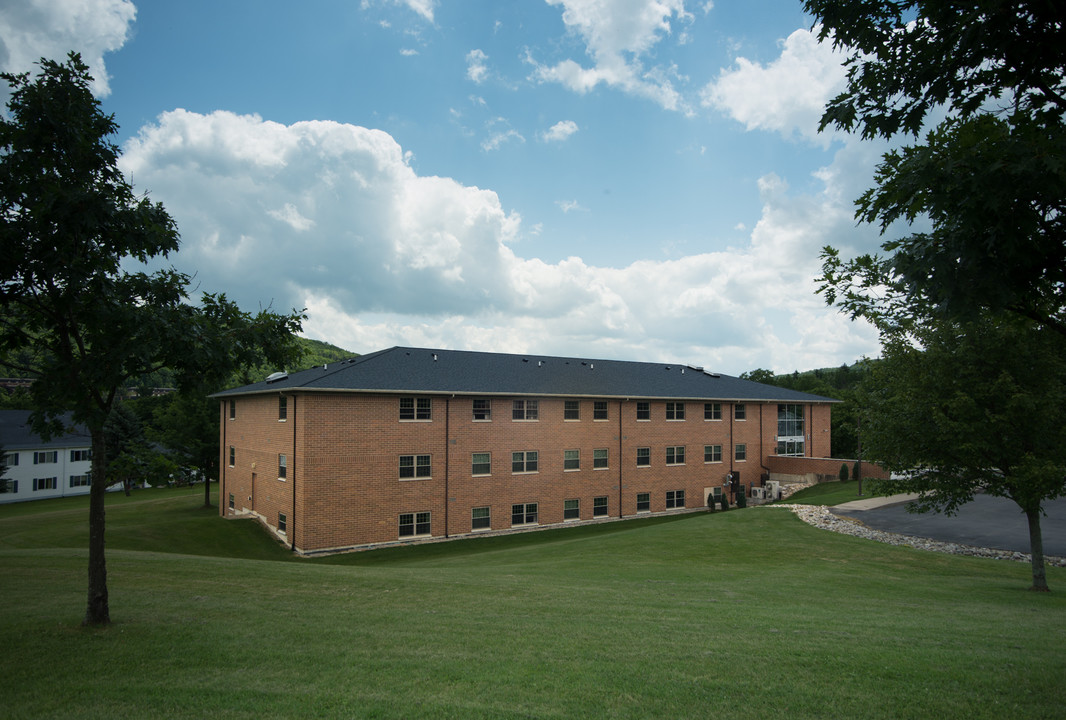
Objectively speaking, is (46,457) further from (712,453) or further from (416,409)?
(712,453)

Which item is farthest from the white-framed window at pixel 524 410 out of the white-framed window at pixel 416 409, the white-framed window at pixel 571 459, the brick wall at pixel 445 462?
the white-framed window at pixel 416 409

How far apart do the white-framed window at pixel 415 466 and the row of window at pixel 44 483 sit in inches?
2072

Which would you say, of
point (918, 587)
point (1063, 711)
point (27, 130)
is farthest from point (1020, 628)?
point (27, 130)

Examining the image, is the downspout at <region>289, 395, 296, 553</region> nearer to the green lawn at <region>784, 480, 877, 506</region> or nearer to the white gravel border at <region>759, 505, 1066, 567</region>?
the white gravel border at <region>759, 505, 1066, 567</region>

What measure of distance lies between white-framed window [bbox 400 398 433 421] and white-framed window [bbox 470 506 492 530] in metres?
5.45

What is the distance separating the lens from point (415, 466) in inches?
1081

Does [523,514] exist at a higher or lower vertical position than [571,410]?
lower

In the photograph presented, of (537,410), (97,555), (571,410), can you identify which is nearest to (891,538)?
(571,410)

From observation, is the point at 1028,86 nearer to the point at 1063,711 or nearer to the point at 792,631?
the point at 1063,711

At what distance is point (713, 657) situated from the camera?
7.21 metres

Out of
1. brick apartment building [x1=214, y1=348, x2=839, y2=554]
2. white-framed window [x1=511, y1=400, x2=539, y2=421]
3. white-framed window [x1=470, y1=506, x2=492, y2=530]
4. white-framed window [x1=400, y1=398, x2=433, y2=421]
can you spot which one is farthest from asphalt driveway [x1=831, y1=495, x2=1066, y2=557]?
white-framed window [x1=400, y1=398, x2=433, y2=421]

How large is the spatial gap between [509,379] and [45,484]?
2228 inches

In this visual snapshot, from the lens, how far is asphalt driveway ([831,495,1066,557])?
75.0ft

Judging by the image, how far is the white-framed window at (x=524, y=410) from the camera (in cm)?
3094
